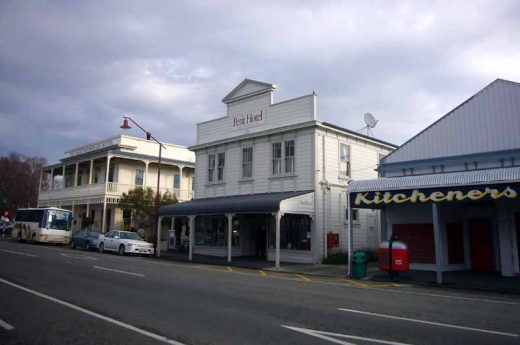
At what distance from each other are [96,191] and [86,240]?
848cm

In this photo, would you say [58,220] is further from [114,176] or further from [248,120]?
[248,120]

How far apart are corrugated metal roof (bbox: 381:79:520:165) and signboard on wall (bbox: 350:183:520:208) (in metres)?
3.00

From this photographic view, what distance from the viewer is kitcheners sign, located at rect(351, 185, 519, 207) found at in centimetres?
1517

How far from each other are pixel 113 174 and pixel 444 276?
31.5 meters

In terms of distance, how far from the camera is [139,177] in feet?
136

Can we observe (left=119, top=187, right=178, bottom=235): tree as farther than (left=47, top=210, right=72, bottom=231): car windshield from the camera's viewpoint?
No

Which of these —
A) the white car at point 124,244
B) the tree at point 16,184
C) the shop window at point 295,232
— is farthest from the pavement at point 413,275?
the tree at point 16,184

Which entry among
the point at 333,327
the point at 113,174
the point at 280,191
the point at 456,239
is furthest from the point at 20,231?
the point at 333,327

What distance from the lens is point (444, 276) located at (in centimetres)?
1748

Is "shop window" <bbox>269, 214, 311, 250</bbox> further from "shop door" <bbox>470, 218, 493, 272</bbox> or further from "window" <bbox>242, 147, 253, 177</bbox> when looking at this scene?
"shop door" <bbox>470, 218, 493, 272</bbox>

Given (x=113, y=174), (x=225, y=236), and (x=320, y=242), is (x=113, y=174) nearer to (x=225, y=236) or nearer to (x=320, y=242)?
(x=225, y=236)

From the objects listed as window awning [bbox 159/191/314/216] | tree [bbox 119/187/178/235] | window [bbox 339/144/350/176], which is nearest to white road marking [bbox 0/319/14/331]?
window awning [bbox 159/191/314/216]

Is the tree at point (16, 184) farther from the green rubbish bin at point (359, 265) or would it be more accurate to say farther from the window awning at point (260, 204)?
the green rubbish bin at point (359, 265)

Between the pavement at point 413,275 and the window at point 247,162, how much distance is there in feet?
16.6
